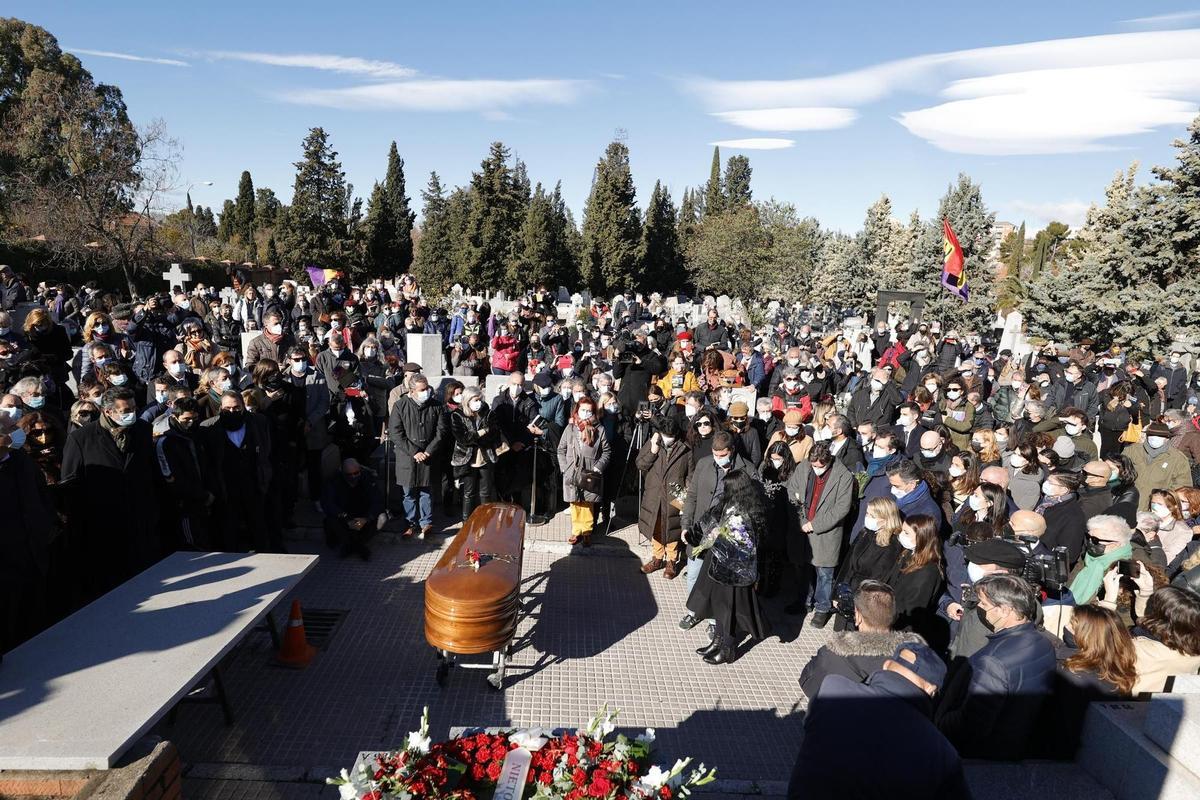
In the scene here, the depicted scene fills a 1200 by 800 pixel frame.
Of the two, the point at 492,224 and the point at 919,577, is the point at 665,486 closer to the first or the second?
the point at 919,577

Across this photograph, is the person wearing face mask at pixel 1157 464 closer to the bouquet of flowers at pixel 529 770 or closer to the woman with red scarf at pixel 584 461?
the woman with red scarf at pixel 584 461

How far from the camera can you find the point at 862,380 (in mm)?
11406

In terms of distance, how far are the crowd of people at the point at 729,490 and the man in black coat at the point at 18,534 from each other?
19 mm

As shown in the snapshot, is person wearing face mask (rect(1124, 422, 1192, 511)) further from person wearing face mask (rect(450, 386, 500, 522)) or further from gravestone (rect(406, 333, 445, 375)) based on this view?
gravestone (rect(406, 333, 445, 375))

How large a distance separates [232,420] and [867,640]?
233 inches

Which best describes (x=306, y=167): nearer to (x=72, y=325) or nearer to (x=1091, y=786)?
(x=72, y=325)

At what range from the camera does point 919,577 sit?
5469 mm

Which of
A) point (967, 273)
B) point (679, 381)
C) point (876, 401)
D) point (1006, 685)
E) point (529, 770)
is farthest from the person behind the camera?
point (967, 273)

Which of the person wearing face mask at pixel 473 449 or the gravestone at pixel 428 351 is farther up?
the gravestone at pixel 428 351

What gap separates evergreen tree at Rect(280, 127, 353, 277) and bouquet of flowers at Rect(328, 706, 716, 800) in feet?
136

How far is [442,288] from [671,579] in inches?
1456

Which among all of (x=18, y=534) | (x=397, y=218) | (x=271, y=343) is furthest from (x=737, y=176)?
→ (x=18, y=534)

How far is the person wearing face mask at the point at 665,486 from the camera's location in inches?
303

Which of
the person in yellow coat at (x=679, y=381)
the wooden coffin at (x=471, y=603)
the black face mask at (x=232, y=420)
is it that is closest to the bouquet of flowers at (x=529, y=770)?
the wooden coffin at (x=471, y=603)
